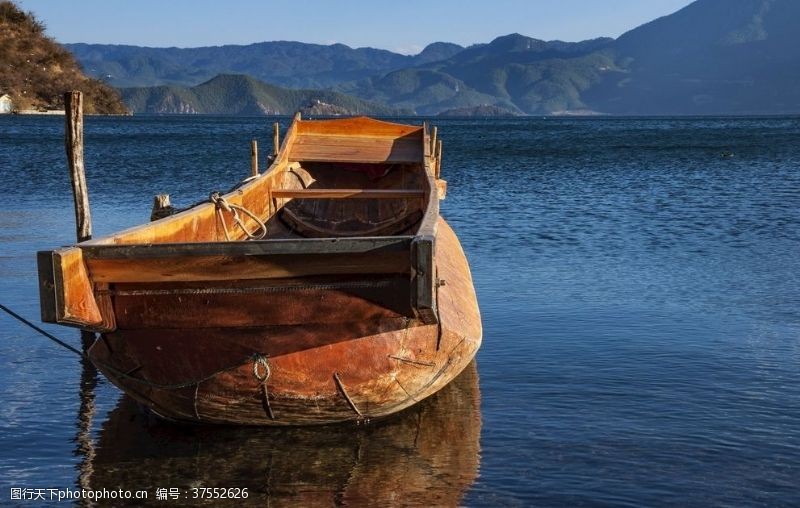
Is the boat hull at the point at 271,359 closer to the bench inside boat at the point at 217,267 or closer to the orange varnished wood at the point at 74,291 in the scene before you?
the bench inside boat at the point at 217,267

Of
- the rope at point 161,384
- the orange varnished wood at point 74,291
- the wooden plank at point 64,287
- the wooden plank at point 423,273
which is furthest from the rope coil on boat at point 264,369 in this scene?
the wooden plank at point 423,273

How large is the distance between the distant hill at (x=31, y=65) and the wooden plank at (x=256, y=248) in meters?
120

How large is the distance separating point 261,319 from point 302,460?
48.2 inches

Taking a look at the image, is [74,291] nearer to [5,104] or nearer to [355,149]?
[355,149]

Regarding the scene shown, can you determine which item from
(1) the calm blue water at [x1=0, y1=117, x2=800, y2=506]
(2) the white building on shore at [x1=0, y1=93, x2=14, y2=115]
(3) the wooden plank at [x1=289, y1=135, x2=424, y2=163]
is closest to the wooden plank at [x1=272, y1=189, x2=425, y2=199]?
(1) the calm blue water at [x1=0, y1=117, x2=800, y2=506]

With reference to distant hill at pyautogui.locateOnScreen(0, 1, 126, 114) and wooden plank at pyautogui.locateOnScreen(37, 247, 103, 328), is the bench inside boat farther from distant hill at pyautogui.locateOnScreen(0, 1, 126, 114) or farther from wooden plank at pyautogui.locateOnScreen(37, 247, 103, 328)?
distant hill at pyautogui.locateOnScreen(0, 1, 126, 114)

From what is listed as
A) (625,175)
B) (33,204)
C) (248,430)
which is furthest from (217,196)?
(625,175)

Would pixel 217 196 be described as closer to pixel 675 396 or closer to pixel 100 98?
pixel 675 396

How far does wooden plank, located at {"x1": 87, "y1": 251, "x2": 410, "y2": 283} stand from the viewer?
6.13 m

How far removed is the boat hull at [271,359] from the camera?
650 cm

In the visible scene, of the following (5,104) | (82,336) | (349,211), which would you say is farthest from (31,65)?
(82,336)

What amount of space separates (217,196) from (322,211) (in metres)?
4.29

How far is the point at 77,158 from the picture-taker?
11.5 meters

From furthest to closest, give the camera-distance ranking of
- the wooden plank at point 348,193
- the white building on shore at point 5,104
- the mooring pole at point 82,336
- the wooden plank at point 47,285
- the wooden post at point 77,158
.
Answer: the white building on shore at point 5,104
the wooden plank at point 348,193
the wooden post at point 77,158
the mooring pole at point 82,336
the wooden plank at point 47,285
